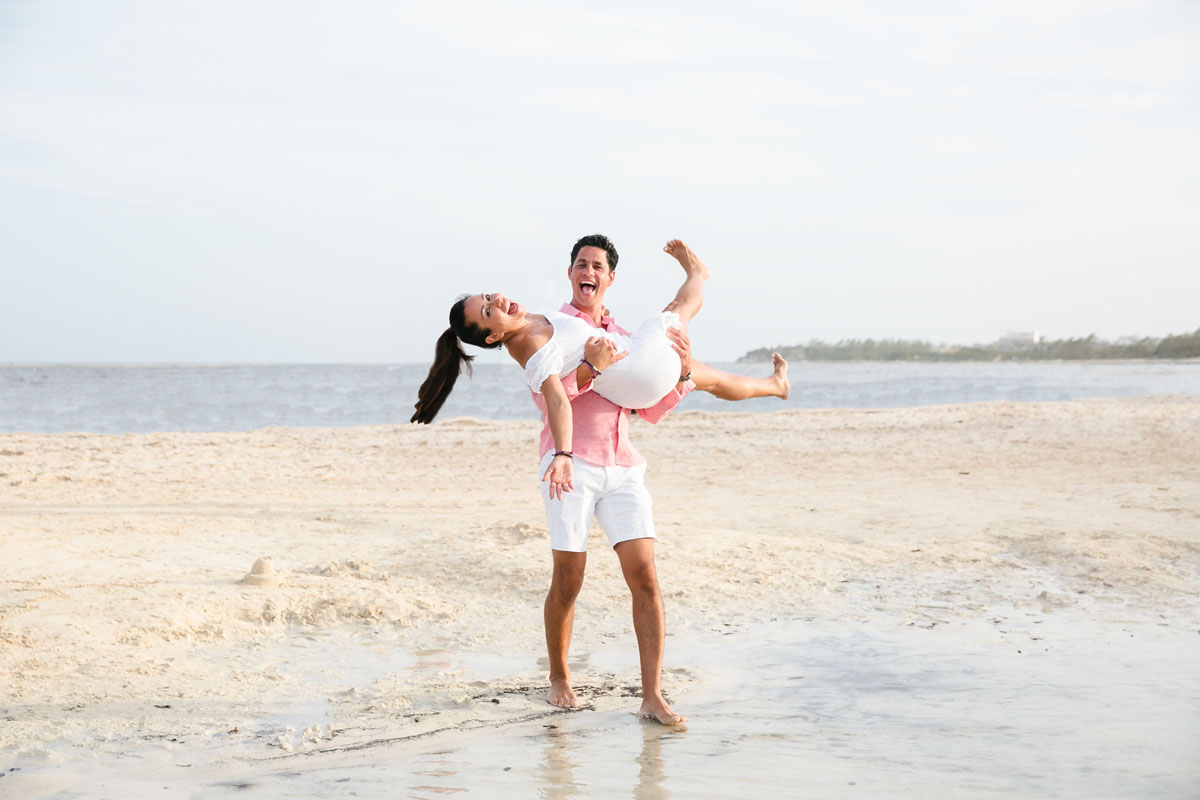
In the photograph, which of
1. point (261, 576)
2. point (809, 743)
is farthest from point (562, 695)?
point (261, 576)

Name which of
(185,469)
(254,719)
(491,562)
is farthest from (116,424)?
(254,719)

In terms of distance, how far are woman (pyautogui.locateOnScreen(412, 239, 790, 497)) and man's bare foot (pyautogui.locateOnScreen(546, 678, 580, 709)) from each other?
0.90 m

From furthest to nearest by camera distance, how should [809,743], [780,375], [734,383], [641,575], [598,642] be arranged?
1. [598,642]
2. [780,375]
3. [734,383]
4. [641,575]
5. [809,743]

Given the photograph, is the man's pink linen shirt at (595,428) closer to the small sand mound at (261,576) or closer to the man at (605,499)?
the man at (605,499)

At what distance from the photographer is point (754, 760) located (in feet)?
12.2

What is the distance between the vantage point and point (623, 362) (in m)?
4.10

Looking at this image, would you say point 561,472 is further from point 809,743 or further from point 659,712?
point 809,743

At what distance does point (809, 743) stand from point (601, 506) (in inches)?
48.5

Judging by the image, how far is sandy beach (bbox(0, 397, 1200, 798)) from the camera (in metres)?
3.66

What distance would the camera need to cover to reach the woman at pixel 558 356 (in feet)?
13.0

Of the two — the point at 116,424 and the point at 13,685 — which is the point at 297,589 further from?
the point at 116,424

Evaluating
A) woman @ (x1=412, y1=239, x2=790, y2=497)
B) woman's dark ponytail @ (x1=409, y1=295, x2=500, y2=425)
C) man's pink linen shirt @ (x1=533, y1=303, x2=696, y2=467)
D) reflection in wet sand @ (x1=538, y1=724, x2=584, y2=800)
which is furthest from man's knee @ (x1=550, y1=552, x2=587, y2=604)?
woman's dark ponytail @ (x1=409, y1=295, x2=500, y2=425)

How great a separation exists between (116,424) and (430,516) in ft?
60.2

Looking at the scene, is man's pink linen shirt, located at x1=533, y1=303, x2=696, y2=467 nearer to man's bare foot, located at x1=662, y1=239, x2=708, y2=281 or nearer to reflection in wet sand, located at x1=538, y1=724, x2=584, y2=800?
man's bare foot, located at x1=662, y1=239, x2=708, y2=281
